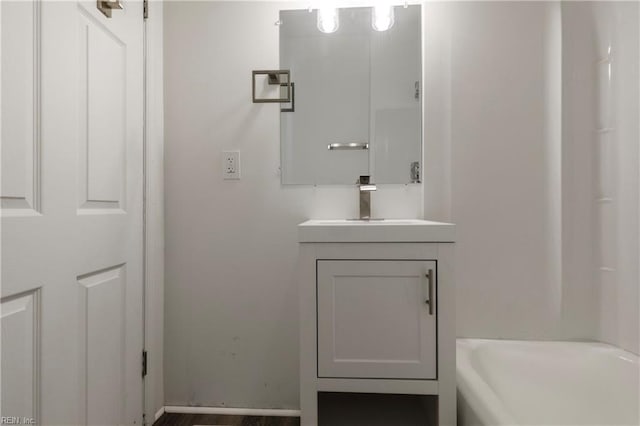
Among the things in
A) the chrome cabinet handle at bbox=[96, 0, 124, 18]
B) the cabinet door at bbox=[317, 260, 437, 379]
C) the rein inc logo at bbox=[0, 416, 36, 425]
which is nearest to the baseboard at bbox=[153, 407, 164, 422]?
the rein inc logo at bbox=[0, 416, 36, 425]

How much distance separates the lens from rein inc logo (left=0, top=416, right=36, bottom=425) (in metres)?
0.76

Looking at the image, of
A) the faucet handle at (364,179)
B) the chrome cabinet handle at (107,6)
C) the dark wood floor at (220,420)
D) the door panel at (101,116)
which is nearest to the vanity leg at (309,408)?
the dark wood floor at (220,420)

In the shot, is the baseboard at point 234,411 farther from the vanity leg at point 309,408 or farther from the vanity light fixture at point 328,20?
the vanity light fixture at point 328,20

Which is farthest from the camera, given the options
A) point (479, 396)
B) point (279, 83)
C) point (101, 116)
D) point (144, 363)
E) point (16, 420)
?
point (279, 83)

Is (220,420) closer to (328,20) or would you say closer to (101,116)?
(101,116)

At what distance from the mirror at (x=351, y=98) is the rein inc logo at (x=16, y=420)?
1058 millimetres

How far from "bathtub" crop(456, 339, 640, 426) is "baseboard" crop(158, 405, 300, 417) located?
0.73 metres

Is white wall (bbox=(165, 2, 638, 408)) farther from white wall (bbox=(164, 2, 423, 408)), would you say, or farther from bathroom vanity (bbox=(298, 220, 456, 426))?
bathroom vanity (bbox=(298, 220, 456, 426))

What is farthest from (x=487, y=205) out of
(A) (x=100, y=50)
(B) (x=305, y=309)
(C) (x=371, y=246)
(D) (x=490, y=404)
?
(A) (x=100, y=50)

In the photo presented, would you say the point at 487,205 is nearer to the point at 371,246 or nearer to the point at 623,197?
the point at 623,197

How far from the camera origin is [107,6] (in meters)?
1.08

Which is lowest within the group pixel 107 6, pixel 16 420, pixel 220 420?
pixel 220 420

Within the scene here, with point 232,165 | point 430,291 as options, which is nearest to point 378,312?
point 430,291

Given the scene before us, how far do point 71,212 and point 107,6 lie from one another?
669mm
